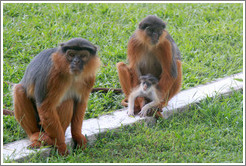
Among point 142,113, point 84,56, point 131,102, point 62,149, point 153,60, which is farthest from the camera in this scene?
point 153,60

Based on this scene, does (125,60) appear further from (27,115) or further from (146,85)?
(27,115)

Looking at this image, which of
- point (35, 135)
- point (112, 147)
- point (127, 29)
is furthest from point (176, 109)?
point (127, 29)

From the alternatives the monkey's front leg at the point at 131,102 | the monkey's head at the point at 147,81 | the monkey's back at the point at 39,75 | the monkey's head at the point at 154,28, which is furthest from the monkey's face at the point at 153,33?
the monkey's back at the point at 39,75

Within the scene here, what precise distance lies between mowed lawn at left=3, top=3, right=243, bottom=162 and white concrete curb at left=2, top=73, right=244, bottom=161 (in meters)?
0.13

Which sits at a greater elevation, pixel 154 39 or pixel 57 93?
pixel 154 39

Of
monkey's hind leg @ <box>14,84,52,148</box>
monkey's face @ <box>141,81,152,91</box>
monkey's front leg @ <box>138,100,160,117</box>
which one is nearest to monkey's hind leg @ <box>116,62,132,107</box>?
monkey's face @ <box>141,81,152,91</box>

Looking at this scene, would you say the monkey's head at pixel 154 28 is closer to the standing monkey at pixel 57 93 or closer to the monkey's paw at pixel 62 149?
the standing monkey at pixel 57 93

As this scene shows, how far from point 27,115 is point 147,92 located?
6.69 ft

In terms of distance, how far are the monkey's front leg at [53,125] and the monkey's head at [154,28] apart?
1.96 meters

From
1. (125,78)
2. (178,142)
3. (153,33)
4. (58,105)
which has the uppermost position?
(153,33)

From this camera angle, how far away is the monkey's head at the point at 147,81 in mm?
5809

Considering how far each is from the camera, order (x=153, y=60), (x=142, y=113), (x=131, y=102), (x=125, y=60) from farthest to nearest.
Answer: (x=125, y=60), (x=153, y=60), (x=131, y=102), (x=142, y=113)

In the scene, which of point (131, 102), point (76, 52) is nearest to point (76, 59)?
point (76, 52)

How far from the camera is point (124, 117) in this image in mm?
5570
